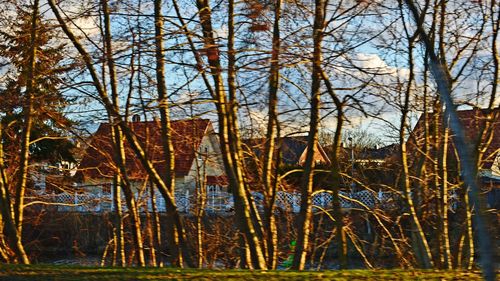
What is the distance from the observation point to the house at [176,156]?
1329cm

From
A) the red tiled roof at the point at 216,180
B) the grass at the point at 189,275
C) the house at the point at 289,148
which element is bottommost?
the grass at the point at 189,275

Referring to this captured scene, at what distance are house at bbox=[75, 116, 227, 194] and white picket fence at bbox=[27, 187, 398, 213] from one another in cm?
28

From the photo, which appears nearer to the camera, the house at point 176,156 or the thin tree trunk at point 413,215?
the thin tree trunk at point 413,215

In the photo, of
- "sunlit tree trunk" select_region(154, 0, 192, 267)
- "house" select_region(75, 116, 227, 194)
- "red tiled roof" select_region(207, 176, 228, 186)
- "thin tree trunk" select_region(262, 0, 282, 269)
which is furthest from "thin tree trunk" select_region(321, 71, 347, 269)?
"red tiled roof" select_region(207, 176, 228, 186)

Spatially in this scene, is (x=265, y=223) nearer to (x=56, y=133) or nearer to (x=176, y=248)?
(x=176, y=248)

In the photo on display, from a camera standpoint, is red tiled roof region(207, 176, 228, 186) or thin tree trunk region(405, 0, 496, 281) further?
red tiled roof region(207, 176, 228, 186)

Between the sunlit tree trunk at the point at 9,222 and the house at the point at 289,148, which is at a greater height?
the house at the point at 289,148

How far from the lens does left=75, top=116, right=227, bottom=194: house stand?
43.6 feet

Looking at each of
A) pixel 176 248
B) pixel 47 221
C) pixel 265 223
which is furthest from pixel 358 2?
pixel 47 221

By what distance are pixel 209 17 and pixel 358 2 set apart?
2275 millimetres

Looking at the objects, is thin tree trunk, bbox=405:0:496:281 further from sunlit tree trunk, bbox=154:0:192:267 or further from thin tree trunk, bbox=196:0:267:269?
sunlit tree trunk, bbox=154:0:192:267

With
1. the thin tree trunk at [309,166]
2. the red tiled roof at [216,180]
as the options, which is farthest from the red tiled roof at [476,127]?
the red tiled roof at [216,180]

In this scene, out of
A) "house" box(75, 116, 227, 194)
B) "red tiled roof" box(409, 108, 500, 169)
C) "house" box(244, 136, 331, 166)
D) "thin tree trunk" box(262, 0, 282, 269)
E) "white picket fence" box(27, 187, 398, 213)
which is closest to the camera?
"thin tree trunk" box(262, 0, 282, 269)

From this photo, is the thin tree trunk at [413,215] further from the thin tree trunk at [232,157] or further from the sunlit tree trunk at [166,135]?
the sunlit tree trunk at [166,135]
